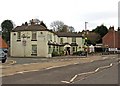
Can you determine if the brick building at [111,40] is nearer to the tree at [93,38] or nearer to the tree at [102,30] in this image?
the tree at [93,38]

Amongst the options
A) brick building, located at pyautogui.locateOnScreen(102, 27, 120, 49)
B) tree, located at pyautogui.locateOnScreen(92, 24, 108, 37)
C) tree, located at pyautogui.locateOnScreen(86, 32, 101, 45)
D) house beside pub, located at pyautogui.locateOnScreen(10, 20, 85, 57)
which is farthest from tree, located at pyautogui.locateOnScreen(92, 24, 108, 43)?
house beside pub, located at pyautogui.locateOnScreen(10, 20, 85, 57)

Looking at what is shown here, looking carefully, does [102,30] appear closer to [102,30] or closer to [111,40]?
[102,30]

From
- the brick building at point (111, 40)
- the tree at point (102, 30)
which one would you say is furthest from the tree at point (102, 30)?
the brick building at point (111, 40)

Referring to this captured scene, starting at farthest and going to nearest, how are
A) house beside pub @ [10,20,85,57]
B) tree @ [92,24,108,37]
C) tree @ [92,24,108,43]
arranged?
tree @ [92,24,108,37] → tree @ [92,24,108,43] → house beside pub @ [10,20,85,57]

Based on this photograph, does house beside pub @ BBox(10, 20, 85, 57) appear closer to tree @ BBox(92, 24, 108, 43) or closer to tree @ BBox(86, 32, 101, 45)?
tree @ BBox(86, 32, 101, 45)

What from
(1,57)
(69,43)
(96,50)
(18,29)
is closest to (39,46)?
(18,29)

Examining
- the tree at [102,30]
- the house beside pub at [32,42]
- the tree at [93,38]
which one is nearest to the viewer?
the house beside pub at [32,42]

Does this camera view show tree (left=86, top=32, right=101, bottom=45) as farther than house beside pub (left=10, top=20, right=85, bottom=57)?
Yes

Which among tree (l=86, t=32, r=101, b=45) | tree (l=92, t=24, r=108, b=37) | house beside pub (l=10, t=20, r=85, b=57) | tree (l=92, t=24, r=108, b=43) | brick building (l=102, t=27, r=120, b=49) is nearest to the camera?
house beside pub (l=10, t=20, r=85, b=57)

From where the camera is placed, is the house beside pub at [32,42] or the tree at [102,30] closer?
the house beside pub at [32,42]

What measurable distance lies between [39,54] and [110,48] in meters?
45.8

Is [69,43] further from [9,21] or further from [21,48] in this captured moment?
[9,21]

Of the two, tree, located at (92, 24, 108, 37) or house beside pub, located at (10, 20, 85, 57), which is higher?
tree, located at (92, 24, 108, 37)

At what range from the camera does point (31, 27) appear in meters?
70.2
